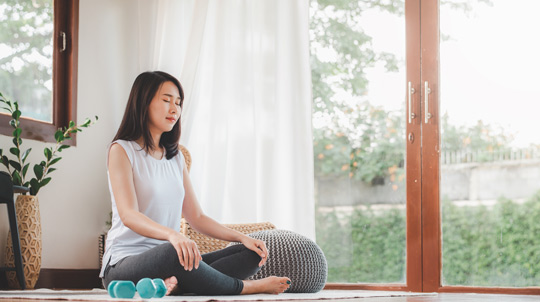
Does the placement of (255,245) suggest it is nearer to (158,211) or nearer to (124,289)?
(158,211)

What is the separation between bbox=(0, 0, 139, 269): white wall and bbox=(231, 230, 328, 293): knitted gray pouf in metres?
1.16

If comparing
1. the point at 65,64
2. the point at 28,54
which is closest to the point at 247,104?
the point at 65,64

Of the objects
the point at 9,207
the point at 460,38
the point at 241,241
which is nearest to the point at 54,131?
the point at 9,207

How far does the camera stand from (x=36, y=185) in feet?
10.9

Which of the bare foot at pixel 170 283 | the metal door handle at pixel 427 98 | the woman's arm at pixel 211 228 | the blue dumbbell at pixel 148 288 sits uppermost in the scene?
the metal door handle at pixel 427 98

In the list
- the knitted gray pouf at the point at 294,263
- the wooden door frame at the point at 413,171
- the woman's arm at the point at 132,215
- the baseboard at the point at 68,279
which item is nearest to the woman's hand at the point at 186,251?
the woman's arm at the point at 132,215

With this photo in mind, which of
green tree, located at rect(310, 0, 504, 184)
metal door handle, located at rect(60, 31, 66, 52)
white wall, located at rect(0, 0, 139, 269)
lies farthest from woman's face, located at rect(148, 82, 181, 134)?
green tree, located at rect(310, 0, 504, 184)

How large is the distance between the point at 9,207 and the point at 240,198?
130cm

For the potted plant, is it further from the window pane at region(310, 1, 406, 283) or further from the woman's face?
the window pane at region(310, 1, 406, 283)

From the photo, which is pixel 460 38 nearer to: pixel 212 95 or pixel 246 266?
pixel 212 95

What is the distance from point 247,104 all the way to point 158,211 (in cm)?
161

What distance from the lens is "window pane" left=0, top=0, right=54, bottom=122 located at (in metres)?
3.46

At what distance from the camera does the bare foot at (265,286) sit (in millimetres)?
2543

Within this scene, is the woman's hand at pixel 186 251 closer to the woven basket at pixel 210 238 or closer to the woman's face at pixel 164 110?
the woman's face at pixel 164 110
